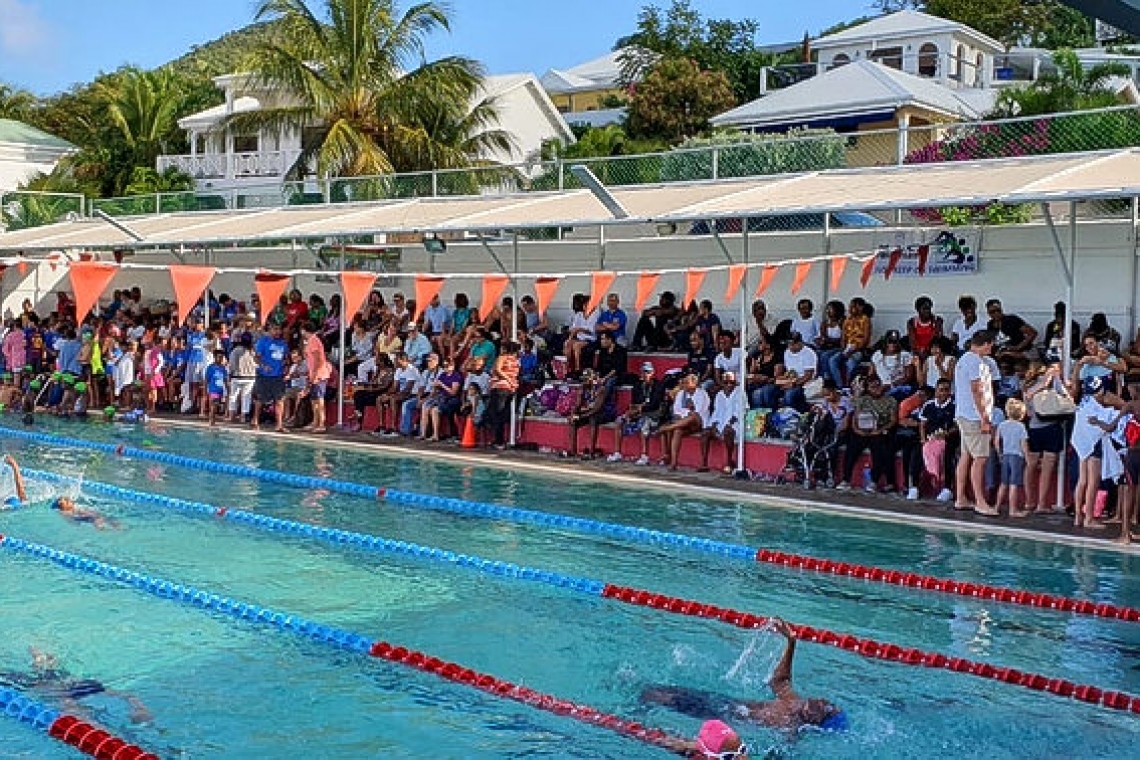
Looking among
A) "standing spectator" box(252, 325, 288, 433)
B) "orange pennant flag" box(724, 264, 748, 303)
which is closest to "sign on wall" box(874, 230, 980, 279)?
"orange pennant flag" box(724, 264, 748, 303)

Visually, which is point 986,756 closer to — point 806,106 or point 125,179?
point 806,106

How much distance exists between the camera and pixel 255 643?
8148 millimetres

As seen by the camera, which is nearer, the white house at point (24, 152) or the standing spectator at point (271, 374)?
the standing spectator at point (271, 374)

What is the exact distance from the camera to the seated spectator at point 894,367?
1361 cm

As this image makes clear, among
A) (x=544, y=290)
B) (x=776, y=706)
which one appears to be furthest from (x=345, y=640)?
(x=544, y=290)

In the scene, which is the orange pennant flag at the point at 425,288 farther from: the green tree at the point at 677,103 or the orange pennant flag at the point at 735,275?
the green tree at the point at 677,103

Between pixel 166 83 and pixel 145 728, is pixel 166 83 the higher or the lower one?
the higher one

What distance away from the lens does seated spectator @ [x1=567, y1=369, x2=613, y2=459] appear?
16.0m

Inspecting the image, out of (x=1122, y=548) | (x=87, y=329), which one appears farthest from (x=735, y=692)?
(x=87, y=329)

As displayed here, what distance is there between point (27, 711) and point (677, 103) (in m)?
37.2

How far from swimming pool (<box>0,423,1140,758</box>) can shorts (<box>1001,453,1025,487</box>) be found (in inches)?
43.4

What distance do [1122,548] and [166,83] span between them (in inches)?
1685

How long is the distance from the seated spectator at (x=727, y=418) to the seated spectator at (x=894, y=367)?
5.07 ft

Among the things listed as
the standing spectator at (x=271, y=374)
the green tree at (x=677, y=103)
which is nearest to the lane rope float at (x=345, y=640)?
the standing spectator at (x=271, y=374)
